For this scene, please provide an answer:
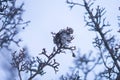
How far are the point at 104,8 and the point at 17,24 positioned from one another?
5092mm

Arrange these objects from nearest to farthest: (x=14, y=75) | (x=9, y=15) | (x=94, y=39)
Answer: (x=14, y=75) < (x=9, y=15) < (x=94, y=39)

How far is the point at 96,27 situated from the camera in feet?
46.3

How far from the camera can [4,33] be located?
1065 cm

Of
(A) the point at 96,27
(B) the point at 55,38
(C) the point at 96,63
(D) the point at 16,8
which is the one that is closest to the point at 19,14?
(D) the point at 16,8

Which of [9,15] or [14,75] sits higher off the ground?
[9,15]

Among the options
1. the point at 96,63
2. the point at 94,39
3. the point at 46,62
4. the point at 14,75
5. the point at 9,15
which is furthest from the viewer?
the point at 96,63

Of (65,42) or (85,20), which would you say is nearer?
(65,42)

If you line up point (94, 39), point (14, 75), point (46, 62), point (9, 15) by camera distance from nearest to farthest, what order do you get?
point (14, 75)
point (46, 62)
point (9, 15)
point (94, 39)

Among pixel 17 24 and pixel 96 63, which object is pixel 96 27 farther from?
pixel 96 63

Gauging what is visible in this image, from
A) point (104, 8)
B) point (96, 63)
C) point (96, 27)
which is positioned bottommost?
point (96, 63)

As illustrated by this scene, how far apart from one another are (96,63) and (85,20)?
18.2ft

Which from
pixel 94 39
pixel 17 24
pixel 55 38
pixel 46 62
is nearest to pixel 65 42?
pixel 55 38

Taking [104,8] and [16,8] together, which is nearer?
[16,8]

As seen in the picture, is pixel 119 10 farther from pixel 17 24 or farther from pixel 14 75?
pixel 14 75
